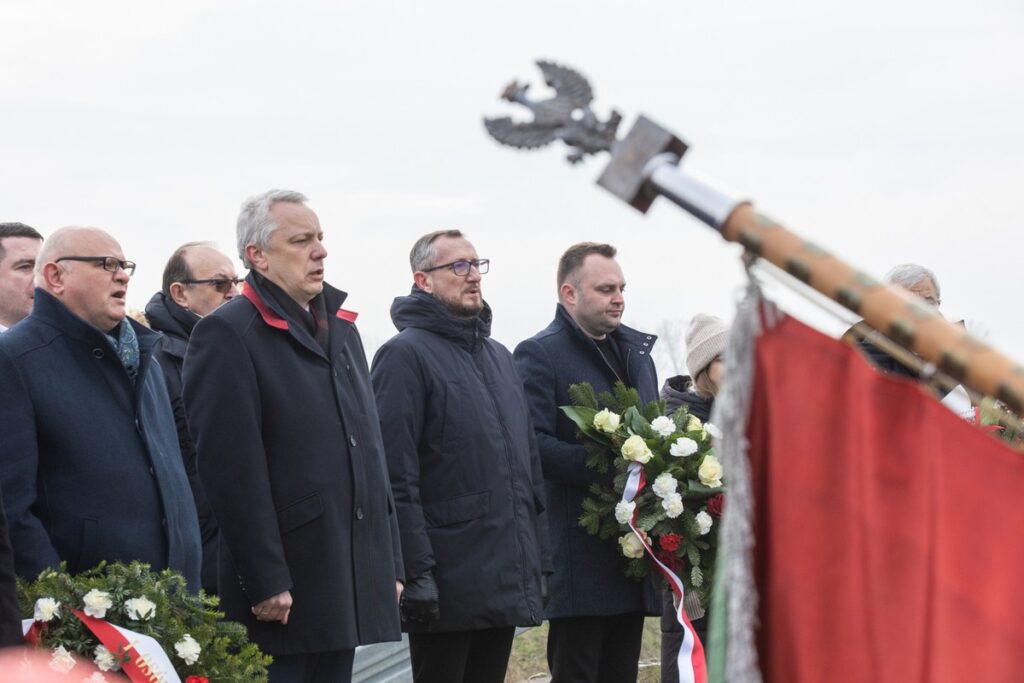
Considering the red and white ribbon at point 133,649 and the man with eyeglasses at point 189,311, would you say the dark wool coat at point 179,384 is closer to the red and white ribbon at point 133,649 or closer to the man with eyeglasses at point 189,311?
the man with eyeglasses at point 189,311

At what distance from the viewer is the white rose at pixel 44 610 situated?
14.9 feet

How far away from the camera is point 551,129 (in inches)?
92.1

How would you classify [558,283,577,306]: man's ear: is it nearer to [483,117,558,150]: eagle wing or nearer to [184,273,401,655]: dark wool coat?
[184,273,401,655]: dark wool coat

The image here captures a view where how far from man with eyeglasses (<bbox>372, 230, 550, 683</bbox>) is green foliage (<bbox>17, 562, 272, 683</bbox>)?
1.55 meters

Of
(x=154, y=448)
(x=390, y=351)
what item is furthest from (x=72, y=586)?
(x=390, y=351)

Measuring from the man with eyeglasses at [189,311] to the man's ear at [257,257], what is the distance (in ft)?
1.84

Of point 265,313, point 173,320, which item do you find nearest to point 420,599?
point 265,313

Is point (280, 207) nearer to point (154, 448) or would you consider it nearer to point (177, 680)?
point (154, 448)

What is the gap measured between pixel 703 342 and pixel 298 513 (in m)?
3.10

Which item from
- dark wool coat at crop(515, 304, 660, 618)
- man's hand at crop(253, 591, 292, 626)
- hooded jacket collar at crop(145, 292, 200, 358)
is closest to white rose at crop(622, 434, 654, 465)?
dark wool coat at crop(515, 304, 660, 618)

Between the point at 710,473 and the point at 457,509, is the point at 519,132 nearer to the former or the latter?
the point at 457,509

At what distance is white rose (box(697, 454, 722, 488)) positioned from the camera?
707 cm

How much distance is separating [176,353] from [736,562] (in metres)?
4.73

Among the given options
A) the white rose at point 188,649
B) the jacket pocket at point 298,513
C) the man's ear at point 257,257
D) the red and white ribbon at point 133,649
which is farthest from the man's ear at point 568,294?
the red and white ribbon at point 133,649
